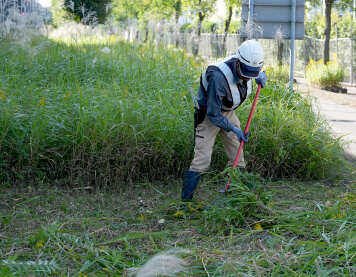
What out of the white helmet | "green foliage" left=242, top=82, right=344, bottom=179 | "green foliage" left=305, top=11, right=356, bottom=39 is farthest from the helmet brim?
"green foliage" left=305, top=11, right=356, bottom=39

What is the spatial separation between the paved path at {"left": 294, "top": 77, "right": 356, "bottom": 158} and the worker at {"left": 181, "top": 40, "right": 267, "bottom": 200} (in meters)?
2.19

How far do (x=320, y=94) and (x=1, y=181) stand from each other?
1322 cm

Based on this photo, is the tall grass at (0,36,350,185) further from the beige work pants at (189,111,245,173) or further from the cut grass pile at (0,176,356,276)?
the beige work pants at (189,111,245,173)

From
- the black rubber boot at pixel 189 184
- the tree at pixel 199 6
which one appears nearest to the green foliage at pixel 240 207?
the black rubber boot at pixel 189 184

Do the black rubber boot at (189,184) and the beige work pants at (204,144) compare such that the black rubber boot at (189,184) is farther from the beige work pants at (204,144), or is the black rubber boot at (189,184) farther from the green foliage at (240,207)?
the green foliage at (240,207)

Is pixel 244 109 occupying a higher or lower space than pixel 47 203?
higher

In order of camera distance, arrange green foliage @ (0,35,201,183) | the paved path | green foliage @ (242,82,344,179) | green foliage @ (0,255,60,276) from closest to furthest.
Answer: green foliage @ (0,255,60,276) < green foliage @ (0,35,201,183) < green foliage @ (242,82,344,179) < the paved path

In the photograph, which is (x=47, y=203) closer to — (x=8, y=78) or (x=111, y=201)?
(x=111, y=201)

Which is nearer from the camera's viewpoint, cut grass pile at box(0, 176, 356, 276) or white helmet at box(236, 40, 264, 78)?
cut grass pile at box(0, 176, 356, 276)

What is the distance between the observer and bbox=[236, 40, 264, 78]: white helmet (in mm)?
4508

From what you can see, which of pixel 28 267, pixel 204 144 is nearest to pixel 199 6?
pixel 204 144

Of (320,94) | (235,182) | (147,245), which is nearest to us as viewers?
(147,245)

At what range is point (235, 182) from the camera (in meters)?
4.40

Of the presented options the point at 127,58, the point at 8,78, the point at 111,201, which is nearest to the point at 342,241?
the point at 111,201
